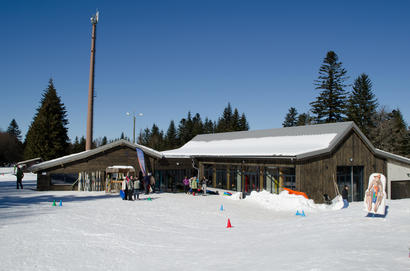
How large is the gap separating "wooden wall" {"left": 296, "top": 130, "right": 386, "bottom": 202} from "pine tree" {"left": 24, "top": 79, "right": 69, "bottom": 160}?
40989 mm

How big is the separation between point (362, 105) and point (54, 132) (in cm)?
4956

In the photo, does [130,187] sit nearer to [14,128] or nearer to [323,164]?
[323,164]

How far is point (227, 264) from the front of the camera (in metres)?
8.66

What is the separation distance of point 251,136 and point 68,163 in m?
18.1

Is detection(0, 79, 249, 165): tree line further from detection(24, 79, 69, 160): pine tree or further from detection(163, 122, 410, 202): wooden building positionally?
detection(163, 122, 410, 202): wooden building

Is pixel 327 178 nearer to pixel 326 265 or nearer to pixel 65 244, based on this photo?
pixel 326 265

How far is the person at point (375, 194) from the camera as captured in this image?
14139 mm

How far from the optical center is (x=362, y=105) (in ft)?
178

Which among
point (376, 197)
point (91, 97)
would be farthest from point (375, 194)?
point (91, 97)

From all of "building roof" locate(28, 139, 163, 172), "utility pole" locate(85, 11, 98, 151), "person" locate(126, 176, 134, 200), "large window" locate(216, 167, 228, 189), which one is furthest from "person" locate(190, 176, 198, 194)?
"utility pole" locate(85, 11, 98, 151)

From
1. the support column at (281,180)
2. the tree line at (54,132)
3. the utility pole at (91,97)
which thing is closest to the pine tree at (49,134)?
the tree line at (54,132)

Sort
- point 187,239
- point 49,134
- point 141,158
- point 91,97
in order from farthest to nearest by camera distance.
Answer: point 49,134 → point 91,97 → point 141,158 → point 187,239

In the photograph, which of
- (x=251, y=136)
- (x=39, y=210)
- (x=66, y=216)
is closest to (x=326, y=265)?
(x=66, y=216)

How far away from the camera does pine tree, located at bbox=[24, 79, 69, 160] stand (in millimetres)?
50938
